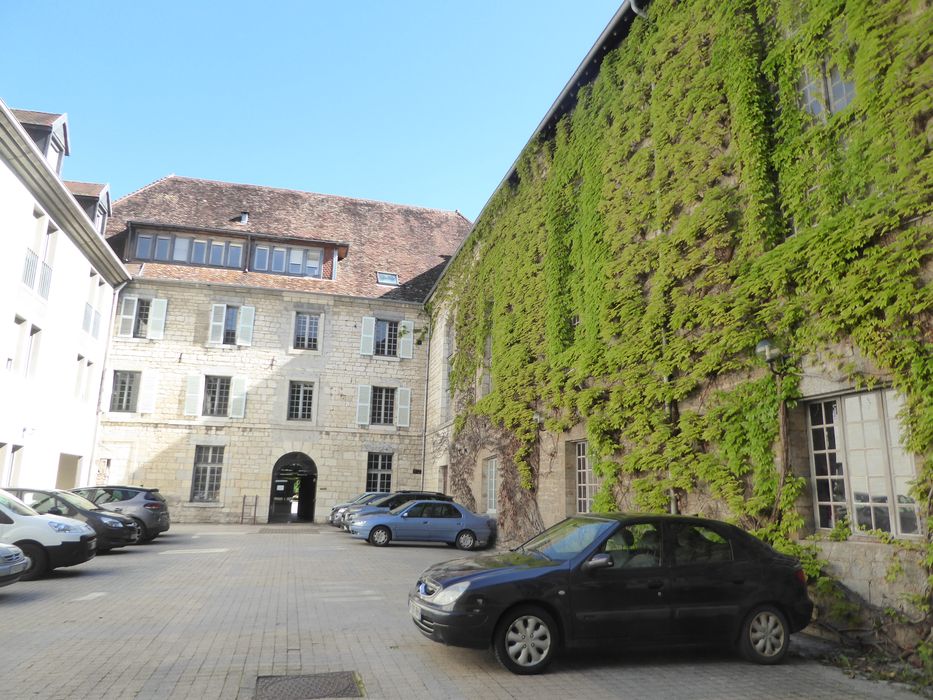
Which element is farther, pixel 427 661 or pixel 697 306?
pixel 697 306

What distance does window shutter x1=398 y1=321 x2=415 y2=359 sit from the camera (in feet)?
94.1

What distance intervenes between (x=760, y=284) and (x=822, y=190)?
131 centimetres

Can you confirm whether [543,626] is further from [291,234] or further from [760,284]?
[291,234]

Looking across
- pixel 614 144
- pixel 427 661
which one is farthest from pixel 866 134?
pixel 427 661

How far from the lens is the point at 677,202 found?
1077cm

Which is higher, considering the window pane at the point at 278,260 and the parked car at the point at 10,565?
the window pane at the point at 278,260

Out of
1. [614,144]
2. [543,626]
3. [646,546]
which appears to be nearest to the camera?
[543,626]

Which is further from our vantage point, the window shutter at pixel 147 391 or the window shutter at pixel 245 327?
the window shutter at pixel 245 327

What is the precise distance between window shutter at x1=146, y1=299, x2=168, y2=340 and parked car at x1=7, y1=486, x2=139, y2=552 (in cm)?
1331

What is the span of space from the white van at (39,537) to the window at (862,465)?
10.9 meters

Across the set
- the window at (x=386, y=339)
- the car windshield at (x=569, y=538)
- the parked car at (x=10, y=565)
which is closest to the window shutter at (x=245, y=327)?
the window at (x=386, y=339)

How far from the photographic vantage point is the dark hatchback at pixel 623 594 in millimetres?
5844

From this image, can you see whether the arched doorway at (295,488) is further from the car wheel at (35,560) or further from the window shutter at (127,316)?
the car wheel at (35,560)

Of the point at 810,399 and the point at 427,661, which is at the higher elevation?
the point at 810,399
